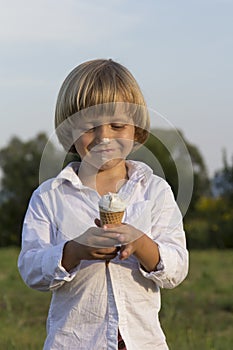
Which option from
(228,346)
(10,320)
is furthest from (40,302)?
(228,346)

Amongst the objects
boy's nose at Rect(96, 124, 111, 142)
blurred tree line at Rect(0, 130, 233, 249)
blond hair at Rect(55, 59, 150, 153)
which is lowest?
blurred tree line at Rect(0, 130, 233, 249)

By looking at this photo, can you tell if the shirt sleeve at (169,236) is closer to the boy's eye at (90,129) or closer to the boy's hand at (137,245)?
the boy's hand at (137,245)

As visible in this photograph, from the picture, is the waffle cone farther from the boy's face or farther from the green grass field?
the green grass field

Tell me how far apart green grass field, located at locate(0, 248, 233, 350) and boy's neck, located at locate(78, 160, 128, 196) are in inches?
76.3

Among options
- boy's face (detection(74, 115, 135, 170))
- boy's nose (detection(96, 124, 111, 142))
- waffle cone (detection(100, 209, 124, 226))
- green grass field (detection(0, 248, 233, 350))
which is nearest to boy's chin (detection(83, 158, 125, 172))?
boy's face (detection(74, 115, 135, 170))

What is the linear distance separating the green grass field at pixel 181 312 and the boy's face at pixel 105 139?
81.0 inches

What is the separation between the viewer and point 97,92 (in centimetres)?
242

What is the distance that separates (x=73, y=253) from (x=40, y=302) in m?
5.48

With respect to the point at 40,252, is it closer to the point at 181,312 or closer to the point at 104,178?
the point at 104,178

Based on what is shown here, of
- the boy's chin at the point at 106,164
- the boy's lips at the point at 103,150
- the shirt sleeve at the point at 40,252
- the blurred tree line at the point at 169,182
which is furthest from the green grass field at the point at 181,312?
the boy's lips at the point at 103,150

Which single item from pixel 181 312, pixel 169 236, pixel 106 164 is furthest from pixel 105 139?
pixel 181 312

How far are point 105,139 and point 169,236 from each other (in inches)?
14.7

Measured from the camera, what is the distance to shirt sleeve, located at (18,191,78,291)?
2.38m

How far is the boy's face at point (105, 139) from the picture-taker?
2361 millimetres
